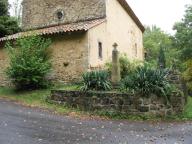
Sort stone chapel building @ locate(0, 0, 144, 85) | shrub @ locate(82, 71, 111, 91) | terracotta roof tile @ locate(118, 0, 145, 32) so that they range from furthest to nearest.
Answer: terracotta roof tile @ locate(118, 0, 145, 32)
stone chapel building @ locate(0, 0, 144, 85)
shrub @ locate(82, 71, 111, 91)

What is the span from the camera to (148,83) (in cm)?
1536

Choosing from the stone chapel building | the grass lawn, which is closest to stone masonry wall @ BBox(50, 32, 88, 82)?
the stone chapel building

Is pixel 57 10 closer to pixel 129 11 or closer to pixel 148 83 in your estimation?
pixel 129 11

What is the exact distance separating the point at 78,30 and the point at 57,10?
606 cm

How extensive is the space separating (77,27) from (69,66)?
243 centimetres

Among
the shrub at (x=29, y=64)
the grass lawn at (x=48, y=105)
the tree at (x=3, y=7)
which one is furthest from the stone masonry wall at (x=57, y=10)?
the grass lawn at (x=48, y=105)

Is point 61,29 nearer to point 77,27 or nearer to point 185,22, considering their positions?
point 77,27

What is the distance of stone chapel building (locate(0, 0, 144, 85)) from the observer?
20673mm

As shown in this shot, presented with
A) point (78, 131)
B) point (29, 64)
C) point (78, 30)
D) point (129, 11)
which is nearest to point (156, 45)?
point (129, 11)

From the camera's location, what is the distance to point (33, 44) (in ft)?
67.4

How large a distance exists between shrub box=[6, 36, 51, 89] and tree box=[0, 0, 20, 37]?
6079 millimetres

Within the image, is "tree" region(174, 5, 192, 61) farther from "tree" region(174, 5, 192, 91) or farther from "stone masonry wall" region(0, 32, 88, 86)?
"stone masonry wall" region(0, 32, 88, 86)

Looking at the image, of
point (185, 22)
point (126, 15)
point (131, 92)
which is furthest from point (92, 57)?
point (185, 22)

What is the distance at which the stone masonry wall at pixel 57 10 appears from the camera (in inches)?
926
